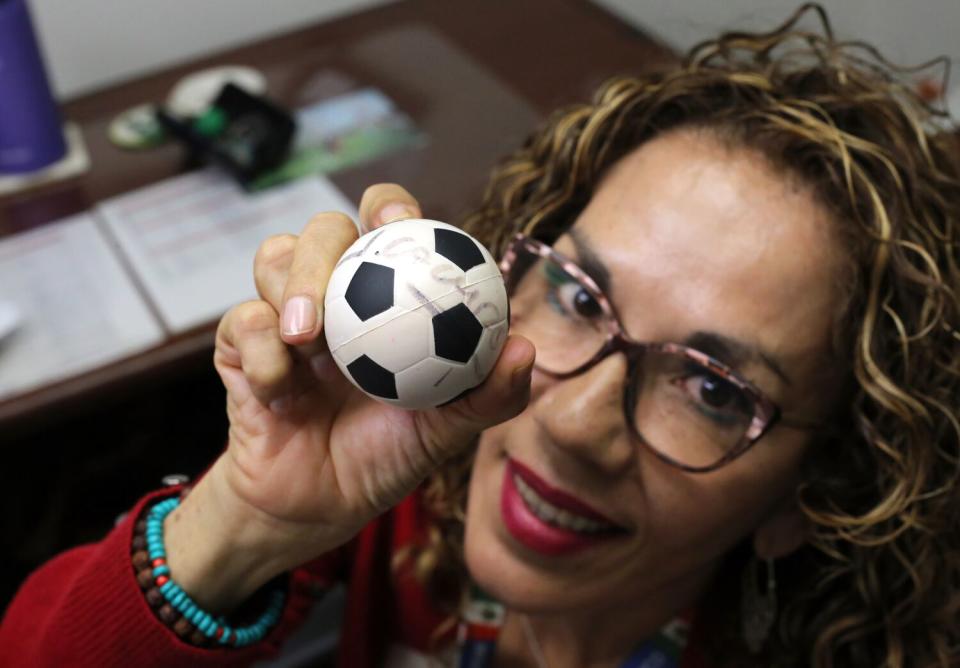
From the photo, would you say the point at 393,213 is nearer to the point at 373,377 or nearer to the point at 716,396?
the point at 373,377

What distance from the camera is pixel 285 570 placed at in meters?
1.00

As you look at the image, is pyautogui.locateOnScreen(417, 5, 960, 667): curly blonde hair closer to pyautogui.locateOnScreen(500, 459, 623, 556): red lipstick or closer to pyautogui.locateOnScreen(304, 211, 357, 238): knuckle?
pyautogui.locateOnScreen(500, 459, 623, 556): red lipstick

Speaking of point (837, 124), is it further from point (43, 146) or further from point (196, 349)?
point (43, 146)

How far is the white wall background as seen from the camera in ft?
6.68

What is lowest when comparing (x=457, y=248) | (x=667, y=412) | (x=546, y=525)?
(x=546, y=525)

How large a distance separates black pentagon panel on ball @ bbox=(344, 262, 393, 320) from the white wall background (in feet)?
4.47

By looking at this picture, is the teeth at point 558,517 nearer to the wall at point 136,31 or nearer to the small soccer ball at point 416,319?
the small soccer ball at point 416,319

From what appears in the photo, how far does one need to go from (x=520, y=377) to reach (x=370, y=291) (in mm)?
141

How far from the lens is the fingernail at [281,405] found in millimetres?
896

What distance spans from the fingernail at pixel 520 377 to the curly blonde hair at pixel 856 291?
39 centimetres

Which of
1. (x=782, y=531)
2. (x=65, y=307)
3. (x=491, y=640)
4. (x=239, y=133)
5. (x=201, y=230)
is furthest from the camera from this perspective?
(x=239, y=133)

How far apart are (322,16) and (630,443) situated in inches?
68.7

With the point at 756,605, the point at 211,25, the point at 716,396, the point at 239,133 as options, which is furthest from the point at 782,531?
the point at 211,25

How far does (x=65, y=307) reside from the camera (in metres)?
1.54
